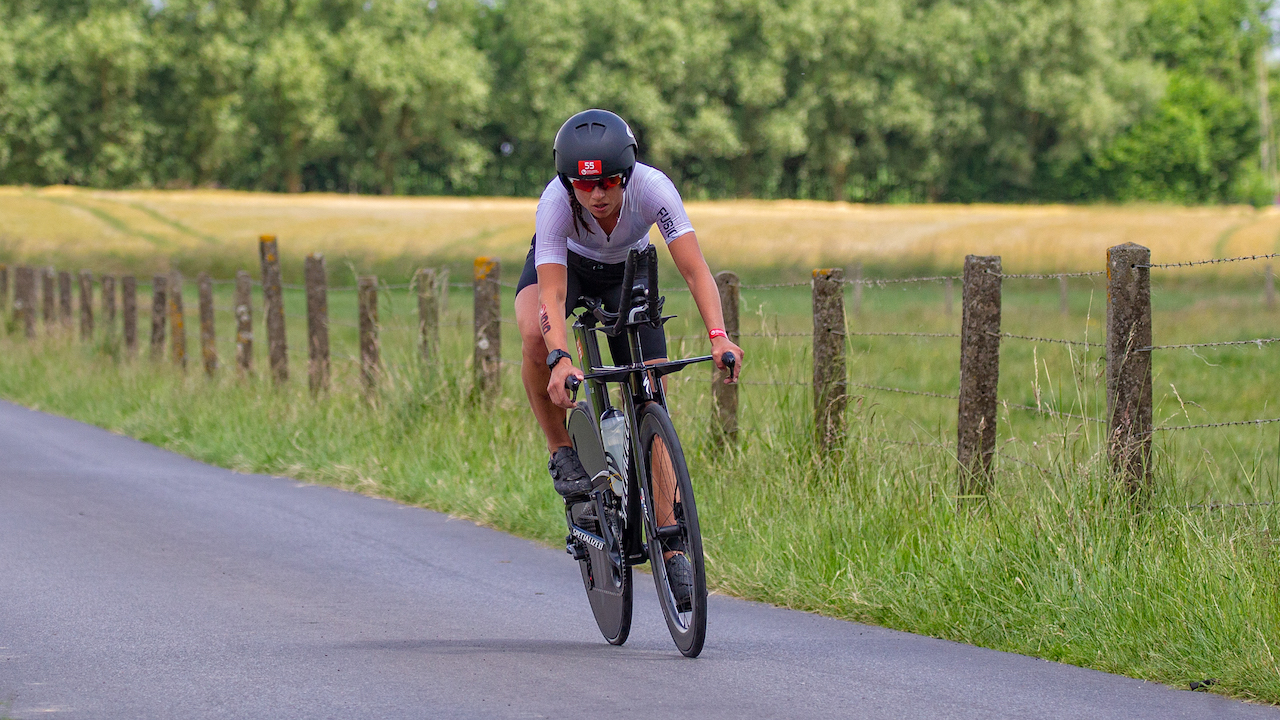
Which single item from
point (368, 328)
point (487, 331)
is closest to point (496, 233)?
point (368, 328)

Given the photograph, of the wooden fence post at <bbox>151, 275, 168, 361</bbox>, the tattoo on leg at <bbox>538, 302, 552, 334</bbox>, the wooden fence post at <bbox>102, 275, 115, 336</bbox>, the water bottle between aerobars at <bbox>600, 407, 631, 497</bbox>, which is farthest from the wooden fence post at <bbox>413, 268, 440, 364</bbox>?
the wooden fence post at <bbox>102, 275, 115, 336</bbox>

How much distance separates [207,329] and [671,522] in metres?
13.3

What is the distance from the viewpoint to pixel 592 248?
5938 millimetres

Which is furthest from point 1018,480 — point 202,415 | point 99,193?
point 99,193

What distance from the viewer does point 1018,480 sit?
299 inches

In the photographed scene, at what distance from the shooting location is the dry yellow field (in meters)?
41.8

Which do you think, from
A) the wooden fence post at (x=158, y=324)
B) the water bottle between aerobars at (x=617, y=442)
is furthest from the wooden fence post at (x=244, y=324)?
the water bottle between aerobars at (x=617, y=442)

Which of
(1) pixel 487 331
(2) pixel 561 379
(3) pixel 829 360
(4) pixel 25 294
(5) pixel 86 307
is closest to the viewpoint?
(2) pixel 561 379

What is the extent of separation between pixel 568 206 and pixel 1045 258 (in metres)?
38.6

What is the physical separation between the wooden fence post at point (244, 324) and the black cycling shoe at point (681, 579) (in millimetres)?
11403

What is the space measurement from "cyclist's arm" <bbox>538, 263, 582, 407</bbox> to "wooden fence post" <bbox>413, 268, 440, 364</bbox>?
6820 millimetres

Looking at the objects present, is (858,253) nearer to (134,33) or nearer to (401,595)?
(134,33)

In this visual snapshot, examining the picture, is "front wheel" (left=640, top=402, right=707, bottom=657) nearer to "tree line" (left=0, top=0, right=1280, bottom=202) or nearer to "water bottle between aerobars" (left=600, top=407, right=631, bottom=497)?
"water bottle between aerobars" (left=600, top=407, right=631, bottom=497)

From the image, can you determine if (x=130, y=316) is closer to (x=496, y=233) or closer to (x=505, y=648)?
(x=505, y=648)
